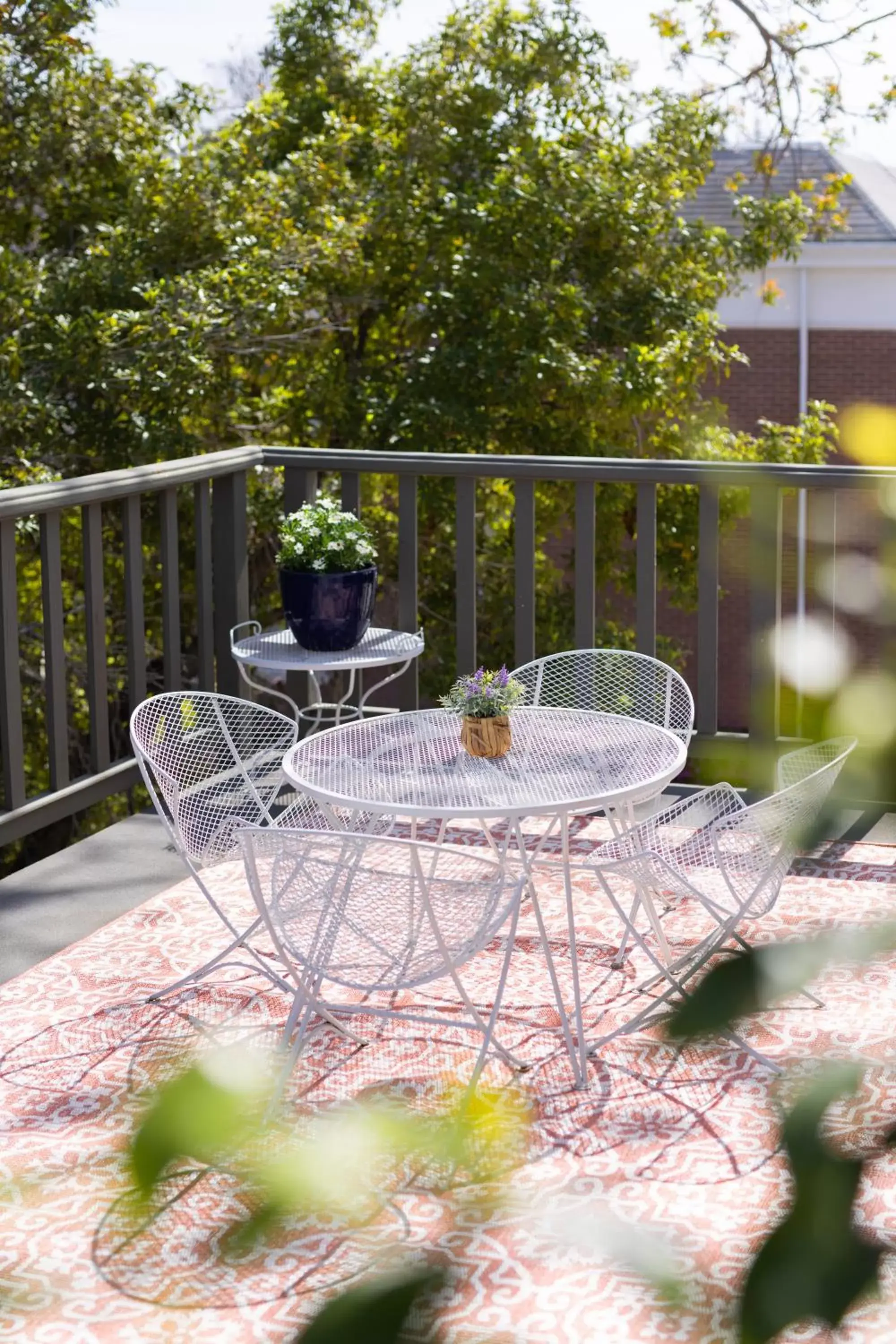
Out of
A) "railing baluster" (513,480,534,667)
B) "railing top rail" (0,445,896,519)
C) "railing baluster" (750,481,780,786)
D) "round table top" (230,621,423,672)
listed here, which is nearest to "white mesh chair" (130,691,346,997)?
"round table top" (230,621,423,672)

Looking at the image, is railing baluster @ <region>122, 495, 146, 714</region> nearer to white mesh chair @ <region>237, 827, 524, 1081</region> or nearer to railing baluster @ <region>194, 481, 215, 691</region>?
railing baluster @ <region>194, 481, 215, 691</region>

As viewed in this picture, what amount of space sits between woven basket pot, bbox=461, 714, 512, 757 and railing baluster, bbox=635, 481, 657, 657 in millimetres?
1426

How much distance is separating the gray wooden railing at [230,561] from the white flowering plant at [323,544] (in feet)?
1.26

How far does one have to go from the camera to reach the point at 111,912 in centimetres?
400

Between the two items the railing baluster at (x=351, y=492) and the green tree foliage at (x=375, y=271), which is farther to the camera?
the green tree foliage at (x=375, y=271)

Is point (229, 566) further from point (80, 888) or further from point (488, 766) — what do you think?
point (488, 766)

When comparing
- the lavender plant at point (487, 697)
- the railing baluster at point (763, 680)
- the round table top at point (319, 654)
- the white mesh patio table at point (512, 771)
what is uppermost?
the railing baluster at point (763, 680)

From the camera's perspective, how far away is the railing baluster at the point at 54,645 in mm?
4340

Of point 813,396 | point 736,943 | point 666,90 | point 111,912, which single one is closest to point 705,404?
point 666,90

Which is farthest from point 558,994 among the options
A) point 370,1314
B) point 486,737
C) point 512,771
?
point 370,1314

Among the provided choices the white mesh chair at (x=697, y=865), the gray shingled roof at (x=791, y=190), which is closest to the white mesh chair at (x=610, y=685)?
the white mesh chair at (x=697, y=865)

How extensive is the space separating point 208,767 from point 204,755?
33 millimetres

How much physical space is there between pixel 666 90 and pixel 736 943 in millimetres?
9393

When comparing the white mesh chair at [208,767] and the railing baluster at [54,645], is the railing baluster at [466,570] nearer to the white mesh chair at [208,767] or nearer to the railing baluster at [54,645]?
the white mesh chair at [208,767]
